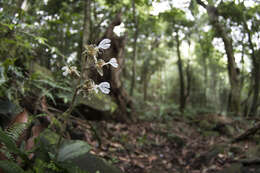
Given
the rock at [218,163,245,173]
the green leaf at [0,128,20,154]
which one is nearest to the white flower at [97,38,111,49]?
the green leaf at [0,128,20,154]

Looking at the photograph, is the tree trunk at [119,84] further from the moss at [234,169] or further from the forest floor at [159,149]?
the moss at [234,169]

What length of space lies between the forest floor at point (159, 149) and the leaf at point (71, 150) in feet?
1.79

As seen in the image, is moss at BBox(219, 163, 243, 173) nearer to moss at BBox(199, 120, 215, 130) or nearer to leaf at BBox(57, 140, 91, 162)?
leaf at BBox(57, 140, 91, 162)

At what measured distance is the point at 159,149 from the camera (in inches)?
207

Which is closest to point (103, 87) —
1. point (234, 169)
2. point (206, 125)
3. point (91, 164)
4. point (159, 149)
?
point (91, 164)

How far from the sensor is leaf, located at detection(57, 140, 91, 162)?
177cm

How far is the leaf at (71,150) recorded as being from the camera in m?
1.77

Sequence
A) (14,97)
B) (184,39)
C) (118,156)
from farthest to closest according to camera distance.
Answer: (184,39)
(118,156)
(14,97)

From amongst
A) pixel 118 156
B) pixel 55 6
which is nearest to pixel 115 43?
pixel 55 6

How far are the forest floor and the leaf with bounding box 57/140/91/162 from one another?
54 cm

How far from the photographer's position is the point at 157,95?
20.2 metres

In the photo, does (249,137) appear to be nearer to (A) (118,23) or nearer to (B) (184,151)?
(B) (184,151)

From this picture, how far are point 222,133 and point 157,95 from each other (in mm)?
13479

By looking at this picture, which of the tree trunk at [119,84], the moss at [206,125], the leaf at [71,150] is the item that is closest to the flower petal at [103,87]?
the leaf at [71,150]
